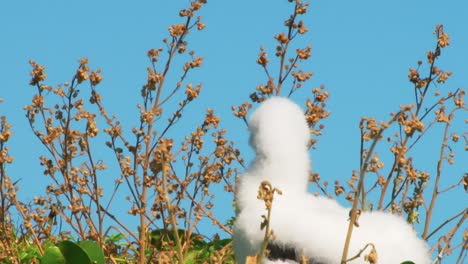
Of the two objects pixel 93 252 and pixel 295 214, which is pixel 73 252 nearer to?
pixel 93 252

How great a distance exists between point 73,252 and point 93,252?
39 centimetres

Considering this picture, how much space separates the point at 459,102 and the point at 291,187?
1687 millimetres

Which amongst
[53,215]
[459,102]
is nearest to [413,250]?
[459,102]

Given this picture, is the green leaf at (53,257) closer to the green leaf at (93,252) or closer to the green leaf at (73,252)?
the green leaf at (73,252)

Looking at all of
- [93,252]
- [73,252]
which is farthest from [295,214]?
[93,252]

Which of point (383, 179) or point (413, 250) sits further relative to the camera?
point (383, 179)

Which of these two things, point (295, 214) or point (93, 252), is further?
point (93, 252)

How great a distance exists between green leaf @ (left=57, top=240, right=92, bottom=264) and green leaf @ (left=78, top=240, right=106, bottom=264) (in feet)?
1.06

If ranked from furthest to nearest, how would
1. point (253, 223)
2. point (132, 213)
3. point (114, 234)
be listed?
point (114, 234) < point (132, 213) < point (253, 223)

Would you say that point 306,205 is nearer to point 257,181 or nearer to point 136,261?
point 257,181

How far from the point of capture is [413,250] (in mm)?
6383

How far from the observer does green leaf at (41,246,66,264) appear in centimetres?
680

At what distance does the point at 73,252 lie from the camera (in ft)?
22.0

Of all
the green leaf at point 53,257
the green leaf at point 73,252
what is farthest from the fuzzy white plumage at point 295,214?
the green leaf at point 53,257
